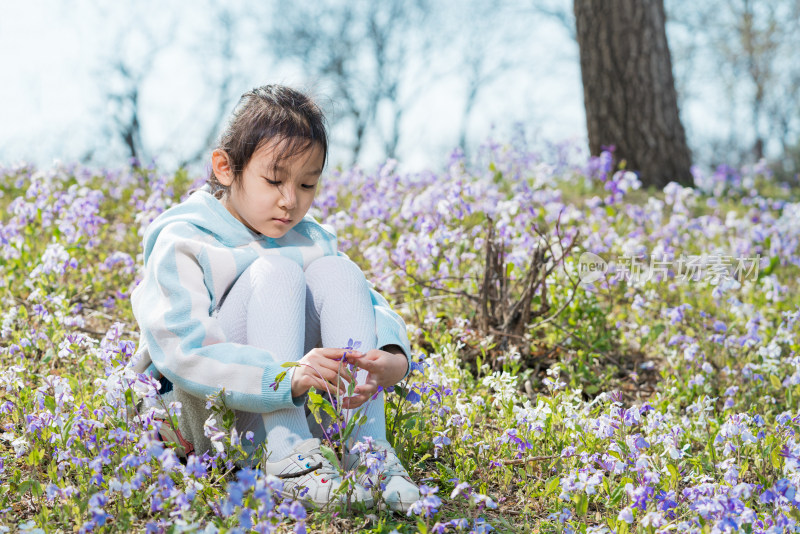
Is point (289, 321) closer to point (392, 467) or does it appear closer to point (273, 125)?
point (392, 467)

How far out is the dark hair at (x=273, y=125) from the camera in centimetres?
241

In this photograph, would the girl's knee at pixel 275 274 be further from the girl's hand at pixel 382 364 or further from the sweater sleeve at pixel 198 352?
the girl's hand at pixel 382 364

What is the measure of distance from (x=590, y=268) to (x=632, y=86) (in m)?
4.12

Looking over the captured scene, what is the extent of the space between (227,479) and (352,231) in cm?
322

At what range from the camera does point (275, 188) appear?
8.00ft

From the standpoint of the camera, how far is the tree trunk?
7.41 metres

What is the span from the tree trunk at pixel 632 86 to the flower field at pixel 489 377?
1368 mm

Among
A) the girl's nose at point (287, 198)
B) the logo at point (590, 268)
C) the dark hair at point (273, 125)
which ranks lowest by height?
the logo at point (590, 268)

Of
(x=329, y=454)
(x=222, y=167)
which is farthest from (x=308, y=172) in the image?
(x=329, y=454)

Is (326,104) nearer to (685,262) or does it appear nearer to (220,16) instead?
(685,262)

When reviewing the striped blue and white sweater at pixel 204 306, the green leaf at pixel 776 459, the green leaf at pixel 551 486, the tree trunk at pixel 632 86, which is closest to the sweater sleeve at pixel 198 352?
the striped blue and white sweater at pixel 204 306

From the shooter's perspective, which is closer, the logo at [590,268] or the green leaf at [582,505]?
the green leaf at [582,505]

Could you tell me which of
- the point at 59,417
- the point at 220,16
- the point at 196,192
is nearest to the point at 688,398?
the point at 196,192

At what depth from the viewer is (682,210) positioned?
18.2 feet
